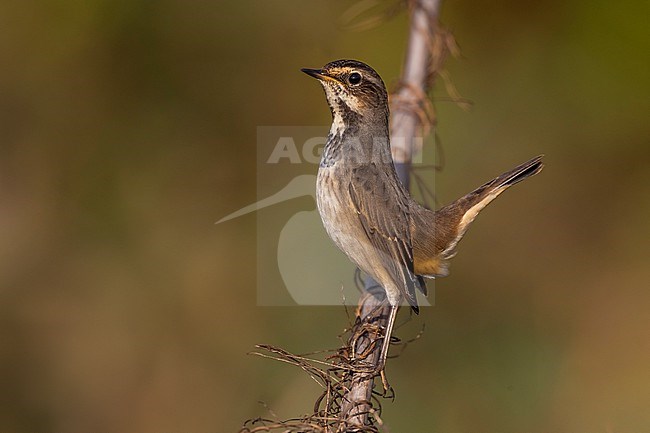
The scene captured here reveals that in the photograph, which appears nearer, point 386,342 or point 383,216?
point 386,342

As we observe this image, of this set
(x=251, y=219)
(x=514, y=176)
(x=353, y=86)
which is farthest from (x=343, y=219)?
(x=251, y=219)

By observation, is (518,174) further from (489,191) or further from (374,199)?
(374,199)

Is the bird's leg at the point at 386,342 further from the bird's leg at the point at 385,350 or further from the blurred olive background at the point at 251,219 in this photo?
the blurred olive background at the point at 251,219

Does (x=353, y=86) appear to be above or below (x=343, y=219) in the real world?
above

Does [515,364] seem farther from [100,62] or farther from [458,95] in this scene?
[100,62]

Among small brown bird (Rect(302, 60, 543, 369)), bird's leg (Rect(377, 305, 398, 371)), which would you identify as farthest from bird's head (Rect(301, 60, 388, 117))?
bird's leg (Rect(377, 305, 398, 371))

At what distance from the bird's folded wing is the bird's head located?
381 millimetres

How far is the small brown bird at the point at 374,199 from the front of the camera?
4.09 metres

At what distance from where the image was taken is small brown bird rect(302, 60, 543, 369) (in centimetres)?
409

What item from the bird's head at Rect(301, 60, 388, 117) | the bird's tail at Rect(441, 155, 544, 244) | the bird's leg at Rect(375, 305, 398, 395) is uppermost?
the bird's head at Rect(301, 60, 388, 117)

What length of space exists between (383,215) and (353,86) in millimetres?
755

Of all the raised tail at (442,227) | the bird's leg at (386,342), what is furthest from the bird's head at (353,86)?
the bird's leg at (386,342)

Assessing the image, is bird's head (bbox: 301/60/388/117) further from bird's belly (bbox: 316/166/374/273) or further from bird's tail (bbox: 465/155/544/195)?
bird's tail (bbox: 465/155/544/195)

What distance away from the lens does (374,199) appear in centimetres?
411
